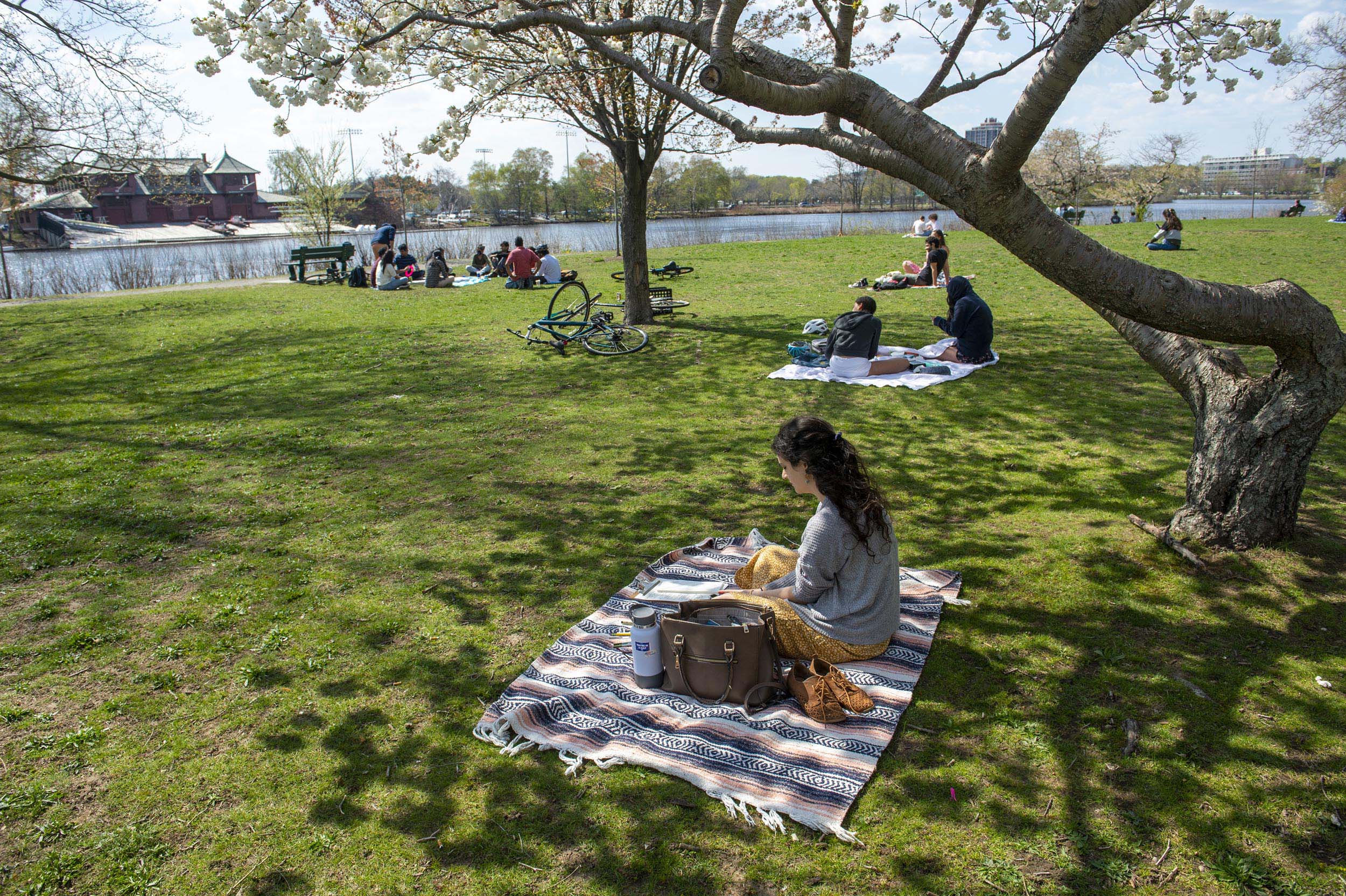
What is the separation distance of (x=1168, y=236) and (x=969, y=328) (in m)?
17.1

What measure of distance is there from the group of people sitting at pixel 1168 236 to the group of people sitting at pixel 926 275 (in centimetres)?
920

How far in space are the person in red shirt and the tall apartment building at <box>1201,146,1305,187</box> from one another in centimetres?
5985

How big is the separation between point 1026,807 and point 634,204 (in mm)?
11475

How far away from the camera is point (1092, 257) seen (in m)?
4.12

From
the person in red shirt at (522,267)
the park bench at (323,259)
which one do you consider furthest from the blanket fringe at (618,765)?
the park bench at (323,259)

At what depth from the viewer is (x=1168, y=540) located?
4.98 m

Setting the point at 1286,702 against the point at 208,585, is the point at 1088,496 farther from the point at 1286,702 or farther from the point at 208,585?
the point at 208,585

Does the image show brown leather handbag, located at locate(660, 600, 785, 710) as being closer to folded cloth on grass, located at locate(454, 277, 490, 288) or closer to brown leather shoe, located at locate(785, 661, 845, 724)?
brown leather shoe, located at locate(785, 661, 845, 724)

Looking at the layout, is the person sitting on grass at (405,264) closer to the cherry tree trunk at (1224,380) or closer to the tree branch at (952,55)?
the tree branch at (952,55)

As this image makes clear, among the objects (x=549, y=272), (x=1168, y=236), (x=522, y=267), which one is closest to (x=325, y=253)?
(x=522, y=267)

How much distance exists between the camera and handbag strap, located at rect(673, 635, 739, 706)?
11.6 ft

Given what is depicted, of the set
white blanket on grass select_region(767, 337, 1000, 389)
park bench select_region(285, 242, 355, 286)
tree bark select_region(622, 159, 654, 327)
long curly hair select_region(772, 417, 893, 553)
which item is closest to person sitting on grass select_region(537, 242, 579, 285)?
tree bark select_region(622, 159, 654, 327)

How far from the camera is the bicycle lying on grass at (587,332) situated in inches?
459

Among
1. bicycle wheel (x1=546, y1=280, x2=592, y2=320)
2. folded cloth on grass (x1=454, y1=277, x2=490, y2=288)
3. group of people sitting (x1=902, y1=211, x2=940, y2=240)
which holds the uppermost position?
group of people sitting (x1=902, y1=211, x2=940, y2=240)
